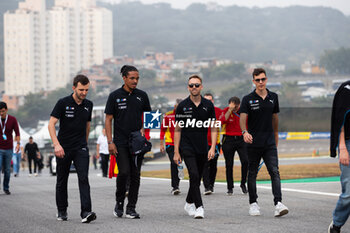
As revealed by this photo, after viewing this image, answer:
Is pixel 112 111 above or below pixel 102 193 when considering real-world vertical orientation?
above

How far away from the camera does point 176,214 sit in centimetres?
937

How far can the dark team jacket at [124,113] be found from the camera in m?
8.84

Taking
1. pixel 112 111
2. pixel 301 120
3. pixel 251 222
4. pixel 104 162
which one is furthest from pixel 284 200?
pixel 301 120

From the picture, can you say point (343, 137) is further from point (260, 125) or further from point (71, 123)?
point (71, 123)

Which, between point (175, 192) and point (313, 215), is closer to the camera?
point (313, 215)

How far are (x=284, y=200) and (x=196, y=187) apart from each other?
287 centimetres

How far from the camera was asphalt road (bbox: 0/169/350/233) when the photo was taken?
7816 mm

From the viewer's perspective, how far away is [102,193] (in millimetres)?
13617

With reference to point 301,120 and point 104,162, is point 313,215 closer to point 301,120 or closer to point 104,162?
point 104,162

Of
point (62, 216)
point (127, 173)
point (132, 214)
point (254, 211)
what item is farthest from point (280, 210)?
point (62, 216)

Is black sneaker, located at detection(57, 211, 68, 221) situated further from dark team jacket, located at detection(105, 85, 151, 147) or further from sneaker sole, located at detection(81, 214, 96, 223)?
dark team jacket, located at detection(105, 85, 151, 147)

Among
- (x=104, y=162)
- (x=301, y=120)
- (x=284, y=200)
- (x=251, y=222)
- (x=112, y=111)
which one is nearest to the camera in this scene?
(x=251, y=222)

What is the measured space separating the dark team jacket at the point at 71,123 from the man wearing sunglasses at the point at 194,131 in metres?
1.24

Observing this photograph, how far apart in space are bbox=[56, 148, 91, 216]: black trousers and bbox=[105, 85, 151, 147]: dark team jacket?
1.64ft
